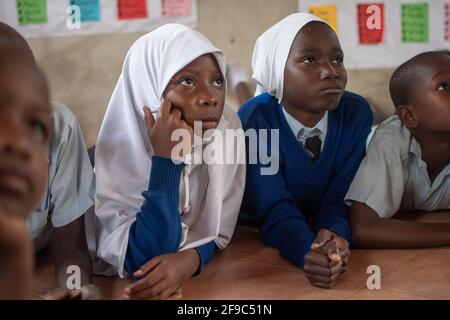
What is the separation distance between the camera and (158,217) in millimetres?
1308

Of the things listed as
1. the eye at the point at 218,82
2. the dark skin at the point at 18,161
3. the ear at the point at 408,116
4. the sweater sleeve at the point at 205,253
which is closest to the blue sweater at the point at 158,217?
→ the sweater sleeve at the point at 205,253

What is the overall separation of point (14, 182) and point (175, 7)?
6.44 feet

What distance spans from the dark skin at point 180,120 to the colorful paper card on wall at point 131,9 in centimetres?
117

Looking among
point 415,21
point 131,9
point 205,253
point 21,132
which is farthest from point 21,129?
point 415,21

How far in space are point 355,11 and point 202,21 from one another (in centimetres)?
64

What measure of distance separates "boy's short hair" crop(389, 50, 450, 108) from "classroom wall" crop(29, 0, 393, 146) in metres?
0.79

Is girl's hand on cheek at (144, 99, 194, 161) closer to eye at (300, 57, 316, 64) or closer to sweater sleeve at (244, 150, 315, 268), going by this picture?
sweater sleeve at (244, 150, 315, 268)

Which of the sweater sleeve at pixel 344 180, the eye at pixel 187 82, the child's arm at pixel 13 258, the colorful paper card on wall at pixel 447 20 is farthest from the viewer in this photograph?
the colorful paper card on wall at pixel 447 20

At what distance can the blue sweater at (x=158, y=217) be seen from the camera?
4.27 feet

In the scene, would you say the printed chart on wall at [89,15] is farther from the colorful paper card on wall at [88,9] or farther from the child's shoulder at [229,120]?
the child's shoulder at [229,120]

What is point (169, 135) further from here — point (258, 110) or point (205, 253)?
point (258, 110)

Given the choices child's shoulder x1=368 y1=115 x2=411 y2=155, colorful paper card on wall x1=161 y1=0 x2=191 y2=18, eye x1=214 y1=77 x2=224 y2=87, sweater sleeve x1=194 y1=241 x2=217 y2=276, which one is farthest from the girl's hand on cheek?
colorful paper card on wall x1=161 y1=0 x2=191 y2=18

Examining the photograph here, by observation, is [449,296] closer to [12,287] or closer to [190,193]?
[190,193]
